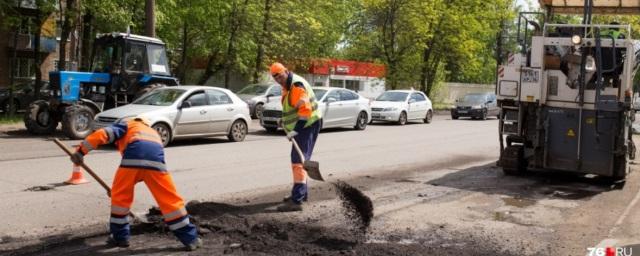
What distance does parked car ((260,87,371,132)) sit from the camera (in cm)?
1820

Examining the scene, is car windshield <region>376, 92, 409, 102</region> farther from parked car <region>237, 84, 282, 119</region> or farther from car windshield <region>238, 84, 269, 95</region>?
car windshield <region>238, 84, 269, 95</region>

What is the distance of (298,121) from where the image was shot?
24.7 ft

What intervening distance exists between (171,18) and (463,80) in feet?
174

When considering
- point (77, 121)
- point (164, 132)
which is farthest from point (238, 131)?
point (77, 121)

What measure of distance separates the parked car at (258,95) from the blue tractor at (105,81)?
720 cm

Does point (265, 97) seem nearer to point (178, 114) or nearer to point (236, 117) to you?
point (236, 117)

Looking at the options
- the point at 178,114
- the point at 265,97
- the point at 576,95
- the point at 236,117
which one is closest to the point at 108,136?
the point at 576,95

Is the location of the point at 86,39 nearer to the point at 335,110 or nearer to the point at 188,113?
the point at 335,110

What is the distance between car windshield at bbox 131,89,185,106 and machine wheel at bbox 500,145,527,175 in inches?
291

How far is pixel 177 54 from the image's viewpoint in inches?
1357

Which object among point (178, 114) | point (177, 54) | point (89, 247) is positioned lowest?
point (89, 247)

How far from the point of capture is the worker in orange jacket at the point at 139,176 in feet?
17.5

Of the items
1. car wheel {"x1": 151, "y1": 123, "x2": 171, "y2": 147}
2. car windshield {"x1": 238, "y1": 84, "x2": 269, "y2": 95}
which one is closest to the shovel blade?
car wheel {"x1": 151, "y1": 123, "x2": 171, "y2": 147}

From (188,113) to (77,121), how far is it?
298cm
